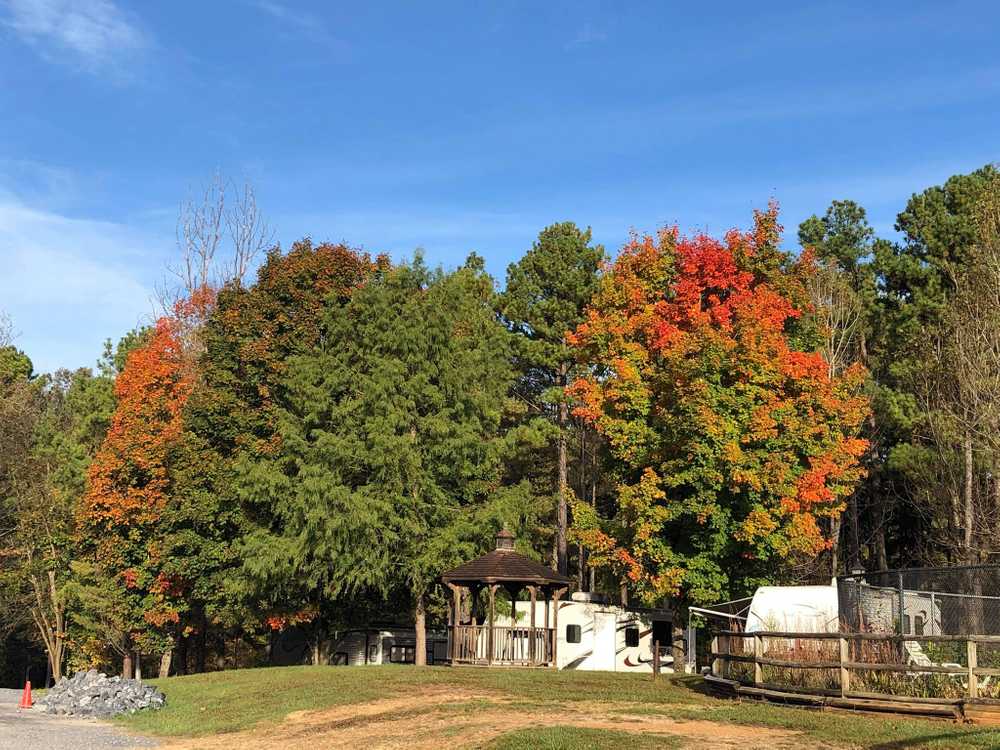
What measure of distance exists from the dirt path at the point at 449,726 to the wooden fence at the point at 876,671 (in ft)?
9.17

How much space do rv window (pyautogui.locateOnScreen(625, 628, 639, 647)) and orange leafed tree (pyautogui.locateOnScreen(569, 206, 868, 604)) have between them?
241 cm

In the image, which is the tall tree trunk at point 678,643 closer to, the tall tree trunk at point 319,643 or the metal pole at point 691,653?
the metal pole at point 691,653

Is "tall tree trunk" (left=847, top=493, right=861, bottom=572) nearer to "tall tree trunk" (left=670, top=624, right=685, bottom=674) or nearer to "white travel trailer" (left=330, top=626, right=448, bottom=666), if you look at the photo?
"tall tree trunk" (left=670, top=624, right=685, bottom=674)

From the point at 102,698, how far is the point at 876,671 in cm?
1868

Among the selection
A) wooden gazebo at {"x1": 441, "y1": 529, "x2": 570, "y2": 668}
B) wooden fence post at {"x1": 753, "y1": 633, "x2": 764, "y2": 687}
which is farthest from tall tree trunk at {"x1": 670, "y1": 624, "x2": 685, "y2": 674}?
wooden fence post at {"x1": 753, "y1": 633, "x2": 764, "y2": 687}

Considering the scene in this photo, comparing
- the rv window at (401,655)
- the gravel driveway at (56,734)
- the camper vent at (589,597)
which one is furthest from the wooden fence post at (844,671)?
the rv window at (401,655)

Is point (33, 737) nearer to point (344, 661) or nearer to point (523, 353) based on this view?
point (344, 661)

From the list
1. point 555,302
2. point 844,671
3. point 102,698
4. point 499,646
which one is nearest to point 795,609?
point 844,671

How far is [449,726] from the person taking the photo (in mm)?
18734

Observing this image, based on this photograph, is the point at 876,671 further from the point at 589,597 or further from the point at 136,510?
the point at 136,510

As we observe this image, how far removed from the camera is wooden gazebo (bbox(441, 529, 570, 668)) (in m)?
31.9

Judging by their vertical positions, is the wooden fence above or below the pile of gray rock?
above

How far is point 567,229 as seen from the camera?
53250 millimetres

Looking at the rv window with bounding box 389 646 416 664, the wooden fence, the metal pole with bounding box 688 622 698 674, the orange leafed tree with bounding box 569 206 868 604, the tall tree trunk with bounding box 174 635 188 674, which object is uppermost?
the orange leafed tree with bounding box 569 206 868 604
